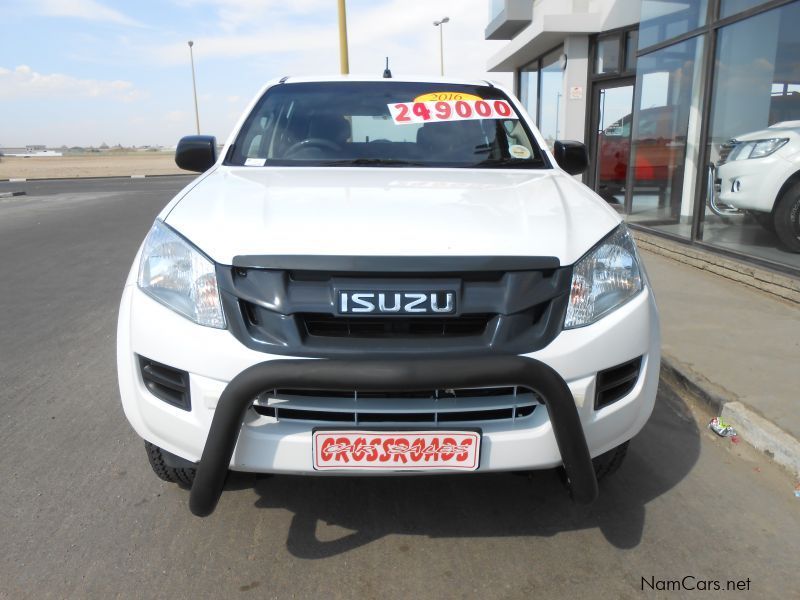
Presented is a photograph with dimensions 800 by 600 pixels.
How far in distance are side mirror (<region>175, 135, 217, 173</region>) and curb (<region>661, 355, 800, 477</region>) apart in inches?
114

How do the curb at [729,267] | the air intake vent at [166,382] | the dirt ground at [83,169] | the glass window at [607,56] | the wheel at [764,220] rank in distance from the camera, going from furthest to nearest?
1. the dirt ground at [83,169]
2. the glass window at [607,56]
3. the wheel at [764,220]
4. the curb at [729,267]
5. the air intake vent at [166,382]

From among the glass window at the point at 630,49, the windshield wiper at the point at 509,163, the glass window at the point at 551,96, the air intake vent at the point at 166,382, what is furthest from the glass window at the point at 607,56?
the air intake vent at the point at 166,382

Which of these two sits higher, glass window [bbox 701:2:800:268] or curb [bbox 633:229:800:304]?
glass window [bbox 701:2:800:268]

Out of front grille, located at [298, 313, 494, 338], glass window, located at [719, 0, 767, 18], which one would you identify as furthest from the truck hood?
glass window, located at [719, 0, 767, 18]

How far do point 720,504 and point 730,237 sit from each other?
186 inches

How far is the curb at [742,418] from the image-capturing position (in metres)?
3.05

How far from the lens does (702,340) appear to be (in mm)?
4516

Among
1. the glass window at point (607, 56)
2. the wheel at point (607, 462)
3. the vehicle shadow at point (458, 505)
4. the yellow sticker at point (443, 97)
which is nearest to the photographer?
the wheel at point (607, 462)

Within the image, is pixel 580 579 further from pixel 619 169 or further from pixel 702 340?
pixel 619 169

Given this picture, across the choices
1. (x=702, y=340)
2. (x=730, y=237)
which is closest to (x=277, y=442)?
(x=702, y=340)

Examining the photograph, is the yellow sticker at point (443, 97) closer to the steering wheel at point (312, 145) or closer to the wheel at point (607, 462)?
the steering wheel at point (312, 145)

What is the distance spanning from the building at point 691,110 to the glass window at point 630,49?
0.07 feet

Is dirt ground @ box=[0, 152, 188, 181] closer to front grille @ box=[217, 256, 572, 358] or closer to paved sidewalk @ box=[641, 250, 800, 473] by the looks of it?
paved sidewalk @ box=[641, 250, 800, 473]

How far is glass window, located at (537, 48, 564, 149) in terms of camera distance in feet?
42.3
